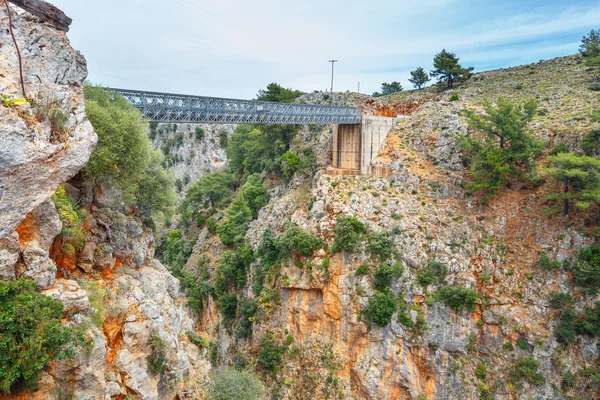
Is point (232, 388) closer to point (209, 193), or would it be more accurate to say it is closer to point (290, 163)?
point (290, 163)

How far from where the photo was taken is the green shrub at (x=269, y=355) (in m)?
23.3

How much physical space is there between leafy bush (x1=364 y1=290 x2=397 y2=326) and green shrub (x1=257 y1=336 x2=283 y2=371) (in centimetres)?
711

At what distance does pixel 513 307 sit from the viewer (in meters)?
22.1

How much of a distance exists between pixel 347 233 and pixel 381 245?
2.62 meters

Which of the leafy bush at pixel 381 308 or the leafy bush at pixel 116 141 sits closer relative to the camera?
the leafy bush at pixel 116 141

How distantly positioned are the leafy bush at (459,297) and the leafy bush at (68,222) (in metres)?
21.7

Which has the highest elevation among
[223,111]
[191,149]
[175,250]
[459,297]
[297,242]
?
[223,111]

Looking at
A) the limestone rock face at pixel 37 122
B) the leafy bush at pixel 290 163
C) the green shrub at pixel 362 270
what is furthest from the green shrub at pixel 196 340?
the leafy bush at pixel 290 163

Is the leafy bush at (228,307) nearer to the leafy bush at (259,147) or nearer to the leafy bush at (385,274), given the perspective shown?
the leafy bush at (385,274)

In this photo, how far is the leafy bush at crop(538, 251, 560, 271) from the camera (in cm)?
2206

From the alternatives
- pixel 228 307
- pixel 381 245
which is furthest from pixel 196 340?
pixel 381 245

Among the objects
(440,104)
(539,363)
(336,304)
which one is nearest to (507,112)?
(440,104)

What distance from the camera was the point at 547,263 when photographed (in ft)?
73.3

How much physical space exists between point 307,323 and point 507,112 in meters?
22.2
